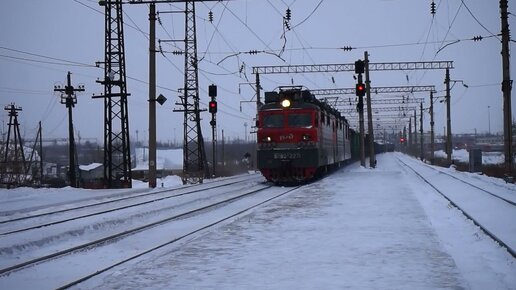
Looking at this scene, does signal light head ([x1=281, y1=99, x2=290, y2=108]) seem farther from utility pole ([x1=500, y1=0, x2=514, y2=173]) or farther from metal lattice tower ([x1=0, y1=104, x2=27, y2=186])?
metal lattice tower ([x1=0, y1=104, x2=27, y2=186])

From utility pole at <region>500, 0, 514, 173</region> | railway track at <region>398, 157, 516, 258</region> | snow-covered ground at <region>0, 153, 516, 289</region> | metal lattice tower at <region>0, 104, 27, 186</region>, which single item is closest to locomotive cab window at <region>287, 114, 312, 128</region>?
railway track at <region>398, 157, 516, 258</region>

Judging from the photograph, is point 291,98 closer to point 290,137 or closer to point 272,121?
point 272,121

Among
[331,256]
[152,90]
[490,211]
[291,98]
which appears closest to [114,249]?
[331,256]

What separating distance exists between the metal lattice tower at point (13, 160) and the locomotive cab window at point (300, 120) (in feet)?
92.3

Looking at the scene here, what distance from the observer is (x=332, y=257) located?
28.1 feet

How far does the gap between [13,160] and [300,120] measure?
39479 millimetres

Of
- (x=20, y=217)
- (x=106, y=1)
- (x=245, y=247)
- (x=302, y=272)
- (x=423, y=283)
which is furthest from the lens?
(x=106, y=1)

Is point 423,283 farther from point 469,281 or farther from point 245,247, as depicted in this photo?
point 245,247

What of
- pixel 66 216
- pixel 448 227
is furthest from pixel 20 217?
pixel 448 227

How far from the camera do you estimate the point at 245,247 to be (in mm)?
9539

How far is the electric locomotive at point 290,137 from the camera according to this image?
24.9 m

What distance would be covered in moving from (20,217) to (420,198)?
1302cm

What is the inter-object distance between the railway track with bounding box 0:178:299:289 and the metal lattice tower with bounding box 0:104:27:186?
112ft

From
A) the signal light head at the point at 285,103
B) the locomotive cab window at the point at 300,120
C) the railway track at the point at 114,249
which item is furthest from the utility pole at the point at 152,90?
the railway track at the point at 114,249
